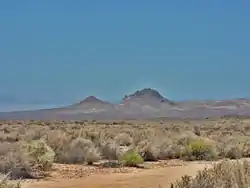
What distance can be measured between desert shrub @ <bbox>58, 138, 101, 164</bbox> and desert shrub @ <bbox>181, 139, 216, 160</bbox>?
445 centimetres

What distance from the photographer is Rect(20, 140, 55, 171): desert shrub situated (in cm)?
2033

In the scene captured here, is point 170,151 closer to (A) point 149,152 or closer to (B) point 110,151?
(A) point 149,152

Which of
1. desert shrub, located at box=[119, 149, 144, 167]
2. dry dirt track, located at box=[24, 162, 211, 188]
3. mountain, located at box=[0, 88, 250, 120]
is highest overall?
mountain, located at box=[0, 88, 250, 120]

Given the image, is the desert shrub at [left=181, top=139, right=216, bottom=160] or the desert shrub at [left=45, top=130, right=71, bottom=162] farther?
the desert shrub at [left=181, top=139, right=216, bottom=160]

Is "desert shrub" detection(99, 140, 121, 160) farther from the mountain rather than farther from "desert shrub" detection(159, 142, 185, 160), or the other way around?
the mountain

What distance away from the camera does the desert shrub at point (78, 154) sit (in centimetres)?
2353

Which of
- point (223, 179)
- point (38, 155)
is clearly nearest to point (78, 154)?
point (38, 155)

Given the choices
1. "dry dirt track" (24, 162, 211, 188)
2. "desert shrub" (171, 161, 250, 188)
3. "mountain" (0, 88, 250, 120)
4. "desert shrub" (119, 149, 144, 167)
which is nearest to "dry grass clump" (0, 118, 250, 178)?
"desert shrub" (119, 149, 144, 167)

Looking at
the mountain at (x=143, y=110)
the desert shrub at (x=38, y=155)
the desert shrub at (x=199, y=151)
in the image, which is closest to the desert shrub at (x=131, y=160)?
the desert shrub at (x=38, y=155)

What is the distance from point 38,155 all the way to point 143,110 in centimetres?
15868

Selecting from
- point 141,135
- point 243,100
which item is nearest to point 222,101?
point 243,100

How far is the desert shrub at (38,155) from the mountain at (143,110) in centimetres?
12869

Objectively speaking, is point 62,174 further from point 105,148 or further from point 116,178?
point 105,148

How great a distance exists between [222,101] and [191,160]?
495 feet
